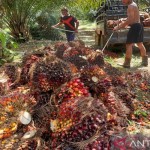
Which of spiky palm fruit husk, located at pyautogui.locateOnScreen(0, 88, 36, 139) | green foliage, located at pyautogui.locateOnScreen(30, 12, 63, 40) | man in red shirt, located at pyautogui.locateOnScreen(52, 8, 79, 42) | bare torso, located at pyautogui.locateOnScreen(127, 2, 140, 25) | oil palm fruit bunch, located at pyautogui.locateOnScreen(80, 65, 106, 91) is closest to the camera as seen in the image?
spiky palm fruit husk, located at pyautogui.locateOnScreen(0, 88, 36, 139)

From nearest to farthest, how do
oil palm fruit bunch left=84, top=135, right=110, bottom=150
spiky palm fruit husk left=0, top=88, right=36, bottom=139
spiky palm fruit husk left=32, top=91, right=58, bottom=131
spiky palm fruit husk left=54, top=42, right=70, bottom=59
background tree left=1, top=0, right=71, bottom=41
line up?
oil palm fruit bunch left=84, top=135, right=110, bottom=150 < spiky palm fruit husk left=0, top=88, right=36, bottom=139 < spiky palm fruit husk left=32, top=91, right=58, bottom=131 < spiky palm fruit husk left=54, top=42, right=70, bottom=59 < background tree left=1, top=0, right=71, bottom=41

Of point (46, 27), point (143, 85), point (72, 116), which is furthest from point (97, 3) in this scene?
point (72, 116)

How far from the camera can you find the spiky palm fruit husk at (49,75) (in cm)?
339

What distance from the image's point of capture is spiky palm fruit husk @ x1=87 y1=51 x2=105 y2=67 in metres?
4.45

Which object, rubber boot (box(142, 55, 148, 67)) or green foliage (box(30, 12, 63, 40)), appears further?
green foliage (box(30, 12, 63, 40))

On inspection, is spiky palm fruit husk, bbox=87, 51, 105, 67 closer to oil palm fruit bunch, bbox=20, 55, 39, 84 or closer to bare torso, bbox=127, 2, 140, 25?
oil palm fruit bunch, bbox=20, 55, 39, 84

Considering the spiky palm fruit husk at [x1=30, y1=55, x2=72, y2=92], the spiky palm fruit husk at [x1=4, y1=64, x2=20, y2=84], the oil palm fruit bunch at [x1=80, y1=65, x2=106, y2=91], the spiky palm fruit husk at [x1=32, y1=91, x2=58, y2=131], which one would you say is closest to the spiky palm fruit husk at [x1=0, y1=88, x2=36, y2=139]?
the spiky palm fruit husk at [x1=32, y1=91, x2=58, y2=131]

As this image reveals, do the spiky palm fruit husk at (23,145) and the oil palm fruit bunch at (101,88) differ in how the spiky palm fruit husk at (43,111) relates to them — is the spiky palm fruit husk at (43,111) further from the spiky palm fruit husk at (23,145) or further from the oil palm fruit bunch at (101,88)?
the oil palm fruit bunch at (101,88)

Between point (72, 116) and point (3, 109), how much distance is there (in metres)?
0.74

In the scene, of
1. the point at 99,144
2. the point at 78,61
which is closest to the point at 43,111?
the point at 99,144

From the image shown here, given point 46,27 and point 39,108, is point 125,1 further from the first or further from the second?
point 46,27

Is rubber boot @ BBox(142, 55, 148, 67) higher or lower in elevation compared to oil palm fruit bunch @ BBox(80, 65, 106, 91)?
lower

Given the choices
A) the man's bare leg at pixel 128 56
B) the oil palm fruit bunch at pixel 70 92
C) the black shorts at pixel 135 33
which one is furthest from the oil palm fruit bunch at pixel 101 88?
the black shorts at pixel 135 33

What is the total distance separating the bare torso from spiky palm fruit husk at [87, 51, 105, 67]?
3.23 m
